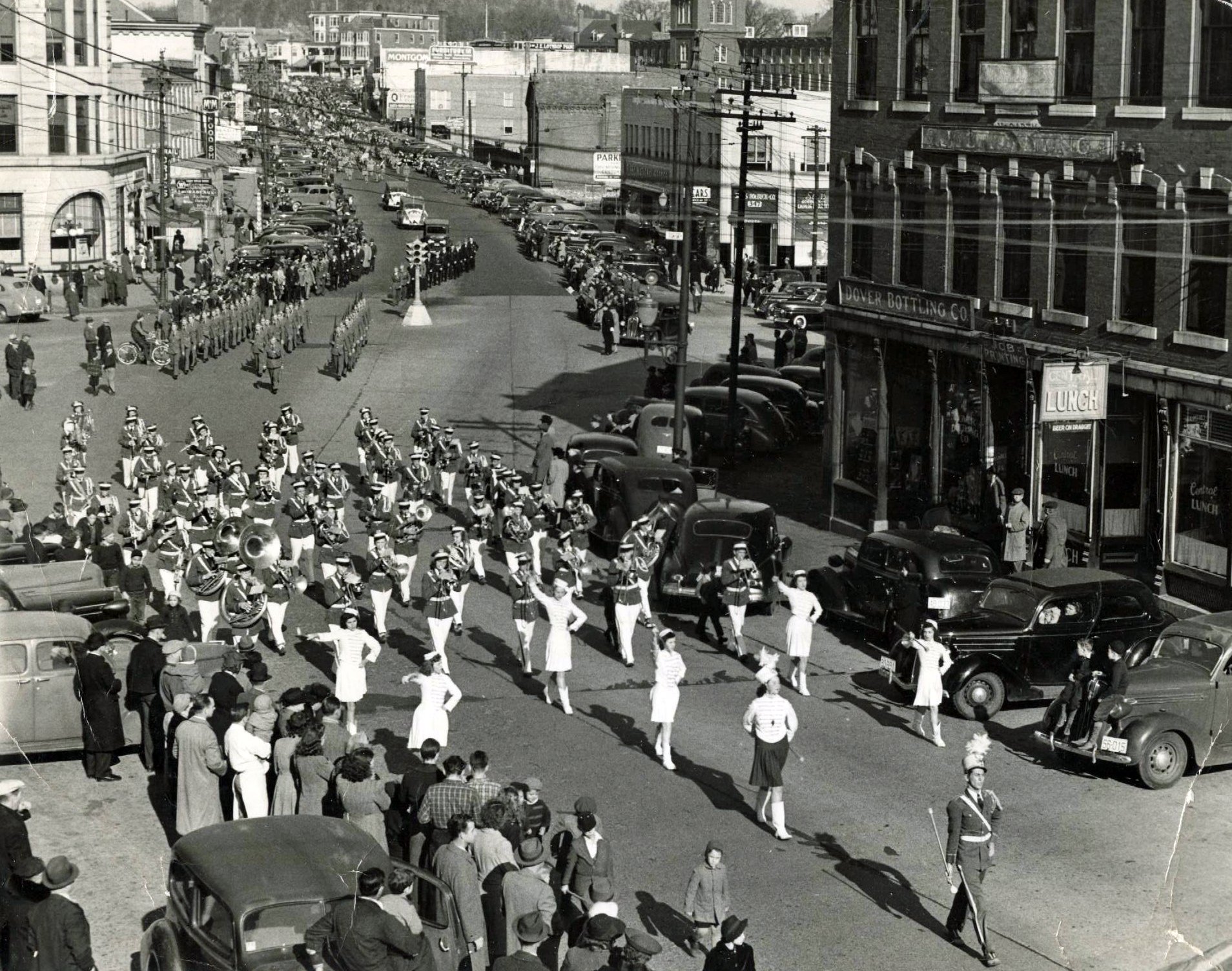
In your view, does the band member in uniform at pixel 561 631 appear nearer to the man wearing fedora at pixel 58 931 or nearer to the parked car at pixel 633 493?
the parked car at pixel 633 493

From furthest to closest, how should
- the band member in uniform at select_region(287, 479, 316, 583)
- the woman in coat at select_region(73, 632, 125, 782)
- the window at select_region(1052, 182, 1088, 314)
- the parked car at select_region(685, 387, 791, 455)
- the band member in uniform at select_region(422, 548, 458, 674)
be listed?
the parked car at select_region(685, 387, 791, 455) → the window at select_region(1052, 182, 1088, 314) → the band member in uniform at select_region(287, 479, 316, 583) → the band member in uniform at select_region(422, 548, 458, 674) → the woman in coat at select_region(73, 632, 125, 782)

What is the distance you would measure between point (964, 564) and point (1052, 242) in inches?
258

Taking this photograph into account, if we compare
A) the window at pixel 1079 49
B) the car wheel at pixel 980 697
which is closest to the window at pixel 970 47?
the window at pixel 1079 49

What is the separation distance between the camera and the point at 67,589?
79.4 feet

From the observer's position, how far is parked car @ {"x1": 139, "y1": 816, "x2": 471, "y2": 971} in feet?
37.9

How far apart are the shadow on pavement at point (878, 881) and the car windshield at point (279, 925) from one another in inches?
232

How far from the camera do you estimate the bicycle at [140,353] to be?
4619cm

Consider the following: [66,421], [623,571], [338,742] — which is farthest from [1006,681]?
[66,421]

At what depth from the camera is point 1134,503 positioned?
27.4 meters

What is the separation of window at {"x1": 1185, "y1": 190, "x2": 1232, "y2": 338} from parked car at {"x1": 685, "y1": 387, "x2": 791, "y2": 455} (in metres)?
16.1

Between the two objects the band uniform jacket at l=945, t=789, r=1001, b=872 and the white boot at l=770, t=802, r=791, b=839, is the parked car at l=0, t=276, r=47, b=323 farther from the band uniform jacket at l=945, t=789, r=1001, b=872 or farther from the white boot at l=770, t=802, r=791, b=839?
the band uniform jacket at l=945, t=789, r=1001, b=872

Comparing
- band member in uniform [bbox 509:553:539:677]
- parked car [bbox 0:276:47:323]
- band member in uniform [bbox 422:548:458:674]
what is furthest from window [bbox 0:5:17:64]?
band member in uniform [bbox 509:553:539:677]

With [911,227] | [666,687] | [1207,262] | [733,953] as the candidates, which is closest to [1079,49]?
[1207,262]

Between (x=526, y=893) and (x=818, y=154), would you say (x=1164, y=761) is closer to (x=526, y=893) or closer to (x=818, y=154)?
(x=526, y=893)
